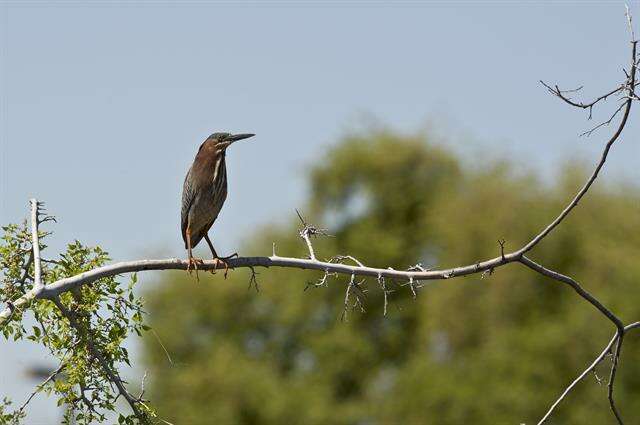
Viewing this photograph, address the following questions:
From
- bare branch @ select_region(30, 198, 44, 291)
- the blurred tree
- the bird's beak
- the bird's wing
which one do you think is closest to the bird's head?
the bird's beak

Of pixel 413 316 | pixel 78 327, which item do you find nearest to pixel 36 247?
pixel 78 327

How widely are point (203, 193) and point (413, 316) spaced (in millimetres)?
39842

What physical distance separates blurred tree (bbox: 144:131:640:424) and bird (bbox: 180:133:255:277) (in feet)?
89.4

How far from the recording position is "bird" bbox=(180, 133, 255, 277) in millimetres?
10805

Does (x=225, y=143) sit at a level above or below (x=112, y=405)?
above

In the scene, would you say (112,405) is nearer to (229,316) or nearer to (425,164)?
(229,316)

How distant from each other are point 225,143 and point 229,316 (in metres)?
38.9

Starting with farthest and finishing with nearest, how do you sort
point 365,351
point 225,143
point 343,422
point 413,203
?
point 413,203 < point 365,351 < point 343,422 < point 225,143

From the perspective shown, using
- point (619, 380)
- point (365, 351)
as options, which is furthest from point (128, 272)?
point (365, 351)

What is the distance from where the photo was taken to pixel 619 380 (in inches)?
1447

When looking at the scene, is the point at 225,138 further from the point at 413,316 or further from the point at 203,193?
the point at 413,316

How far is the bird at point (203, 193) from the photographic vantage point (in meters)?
10.8

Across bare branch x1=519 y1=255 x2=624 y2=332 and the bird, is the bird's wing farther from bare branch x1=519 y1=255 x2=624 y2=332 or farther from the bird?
bare branch x1=519 y1=255 x2=624 y2=332

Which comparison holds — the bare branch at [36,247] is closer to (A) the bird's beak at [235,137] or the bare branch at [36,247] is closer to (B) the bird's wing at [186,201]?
(B) the bird's wing at [186,201]
